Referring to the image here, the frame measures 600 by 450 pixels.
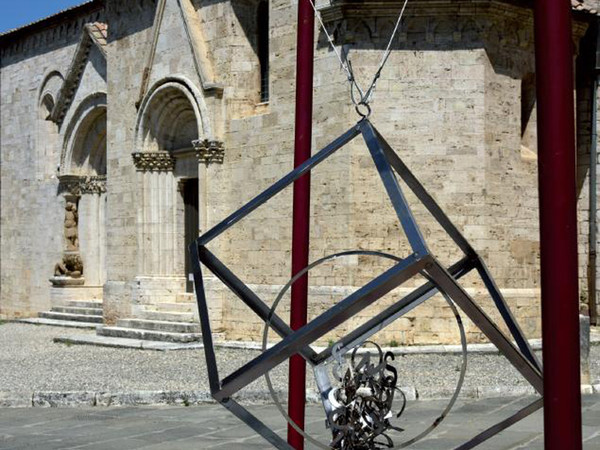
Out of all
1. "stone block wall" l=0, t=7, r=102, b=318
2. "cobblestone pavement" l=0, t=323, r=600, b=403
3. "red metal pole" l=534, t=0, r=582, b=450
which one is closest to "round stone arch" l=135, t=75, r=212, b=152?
"cobblestone pavement" l=0, t=323, r=600, b=403

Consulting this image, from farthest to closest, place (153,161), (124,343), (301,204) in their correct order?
(153,161) < (124,343) < (301,204)

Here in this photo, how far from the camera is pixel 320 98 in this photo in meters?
14.3

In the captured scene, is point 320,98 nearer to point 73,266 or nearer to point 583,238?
point 583,238

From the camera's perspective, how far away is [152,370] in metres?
12.2

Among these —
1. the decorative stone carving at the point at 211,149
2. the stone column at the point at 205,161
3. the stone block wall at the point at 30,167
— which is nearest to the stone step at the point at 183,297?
the stone column at the point at 205,161

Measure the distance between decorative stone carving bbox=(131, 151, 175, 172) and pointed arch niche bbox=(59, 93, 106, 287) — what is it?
4.85 meters

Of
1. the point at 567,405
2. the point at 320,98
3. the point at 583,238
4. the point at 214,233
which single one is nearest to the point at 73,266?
the point at 320,98

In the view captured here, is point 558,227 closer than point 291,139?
Yes

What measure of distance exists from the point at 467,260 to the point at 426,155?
A: 328 inches

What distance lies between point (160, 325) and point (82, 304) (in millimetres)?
5591

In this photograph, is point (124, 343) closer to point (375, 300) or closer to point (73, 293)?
point (73, 293)

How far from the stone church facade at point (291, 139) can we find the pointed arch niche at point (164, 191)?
0.09 ft

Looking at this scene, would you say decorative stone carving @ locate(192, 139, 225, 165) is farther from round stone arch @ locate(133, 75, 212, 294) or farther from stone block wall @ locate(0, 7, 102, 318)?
stone block wall @ locate(0, 7, 102, 318)

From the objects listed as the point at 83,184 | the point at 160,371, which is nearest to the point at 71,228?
the point at 83,184
